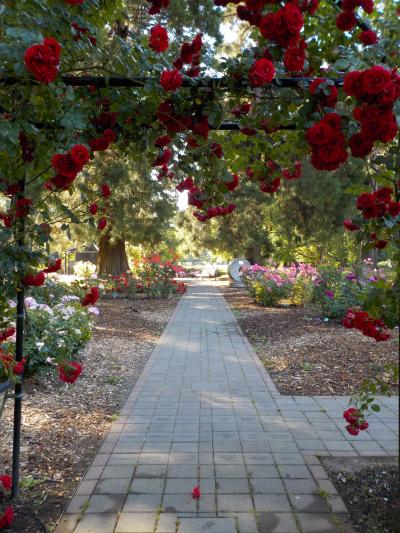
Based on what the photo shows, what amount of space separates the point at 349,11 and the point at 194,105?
31.5 inches

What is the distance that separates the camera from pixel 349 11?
2098mm

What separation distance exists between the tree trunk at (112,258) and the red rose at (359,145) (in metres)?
17.2

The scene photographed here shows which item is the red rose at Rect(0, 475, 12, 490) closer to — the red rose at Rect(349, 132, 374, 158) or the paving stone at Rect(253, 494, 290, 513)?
the paving stone at Rect(253, 494, 290, 513)

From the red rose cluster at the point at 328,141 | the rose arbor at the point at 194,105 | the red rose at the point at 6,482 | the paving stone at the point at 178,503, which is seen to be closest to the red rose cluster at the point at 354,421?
the rose arbor at the point at 194,105

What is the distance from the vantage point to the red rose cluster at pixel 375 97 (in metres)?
1.60

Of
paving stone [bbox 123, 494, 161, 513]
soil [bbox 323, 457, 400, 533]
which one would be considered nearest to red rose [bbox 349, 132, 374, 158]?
soil [bbox 323, 457, 400, 533]

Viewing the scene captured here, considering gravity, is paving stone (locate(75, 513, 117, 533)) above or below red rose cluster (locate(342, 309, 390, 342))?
below

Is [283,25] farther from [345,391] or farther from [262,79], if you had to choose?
[345,391]

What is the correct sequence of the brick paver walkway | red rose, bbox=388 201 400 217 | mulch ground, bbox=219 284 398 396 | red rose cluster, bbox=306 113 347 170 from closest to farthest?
red rose cluster, bbox=306 113 347 170
red rose, bbox=388 201 400 217
the brick paver walkway
mulch ground, bbox=219 284 398 396

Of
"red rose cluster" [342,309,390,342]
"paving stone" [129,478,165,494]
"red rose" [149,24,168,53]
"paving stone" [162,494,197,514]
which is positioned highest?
"red rose" [149,24,168,53]

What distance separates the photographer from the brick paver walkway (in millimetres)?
2688

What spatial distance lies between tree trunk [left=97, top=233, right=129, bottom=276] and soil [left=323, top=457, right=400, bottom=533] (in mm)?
15933

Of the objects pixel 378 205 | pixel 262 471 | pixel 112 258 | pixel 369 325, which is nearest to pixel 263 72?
pixel 378 205

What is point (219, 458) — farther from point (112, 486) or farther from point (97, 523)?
point (97, 523)
